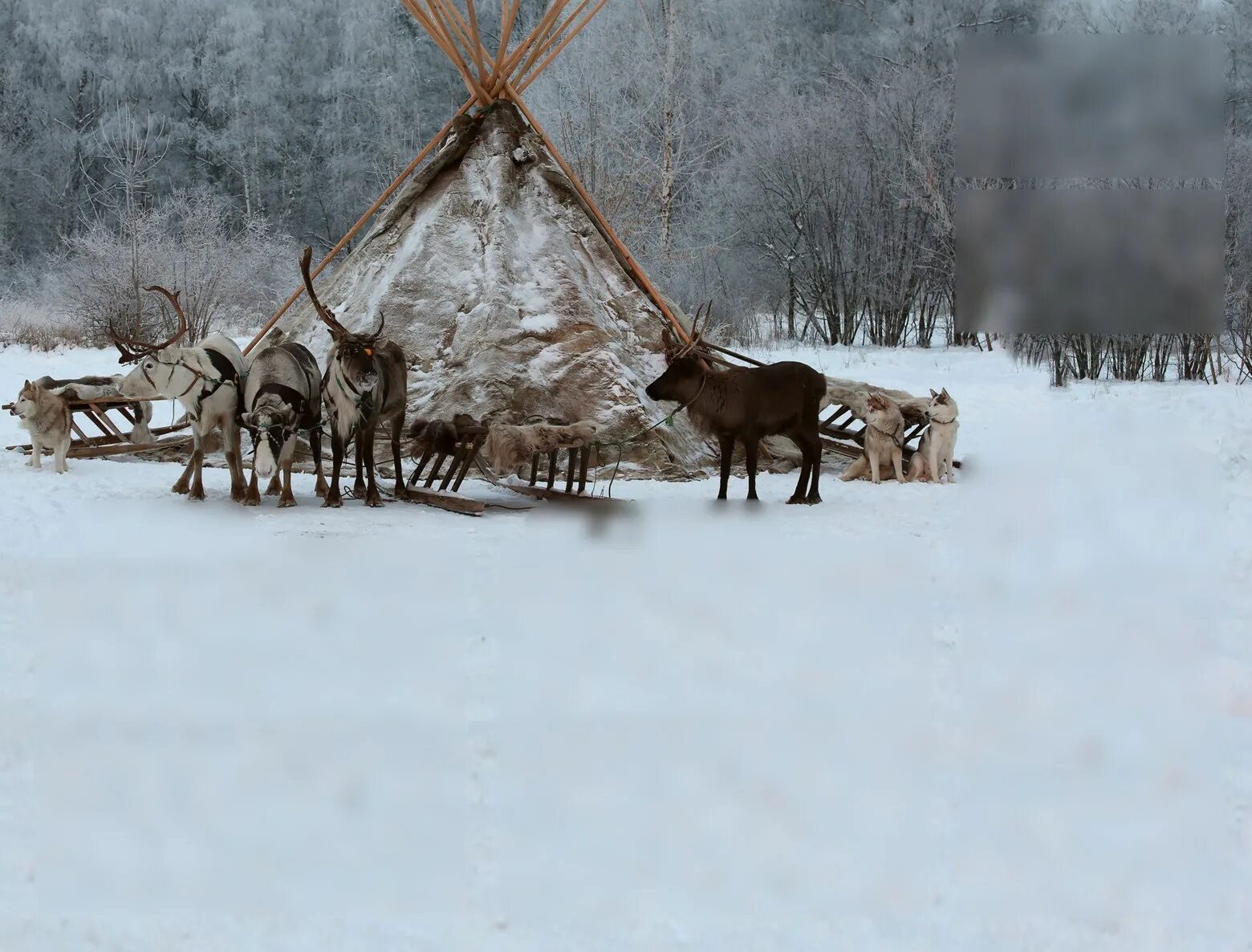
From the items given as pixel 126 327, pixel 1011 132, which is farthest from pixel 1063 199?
pixel 126 327

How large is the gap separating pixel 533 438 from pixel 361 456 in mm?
943

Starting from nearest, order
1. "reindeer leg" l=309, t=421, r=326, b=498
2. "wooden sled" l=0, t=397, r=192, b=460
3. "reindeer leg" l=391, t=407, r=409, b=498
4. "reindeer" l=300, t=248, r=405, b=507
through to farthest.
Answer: "reindeer" l=300, t=248, r=405, b=507, "reindeer leg" l=391, t=407, r=409, b=498, "reindeer leg" l=309, t=421, r=326, b=498, "wooden sled" l=0, t=397, r=192, b=460

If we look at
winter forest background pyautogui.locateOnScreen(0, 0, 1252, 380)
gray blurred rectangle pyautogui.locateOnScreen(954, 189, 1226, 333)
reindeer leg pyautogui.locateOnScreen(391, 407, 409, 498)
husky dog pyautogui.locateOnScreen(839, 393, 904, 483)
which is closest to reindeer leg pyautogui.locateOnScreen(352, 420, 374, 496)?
reindeer leg pyautogui.locateOnScreen(391, 407, 409, 498)

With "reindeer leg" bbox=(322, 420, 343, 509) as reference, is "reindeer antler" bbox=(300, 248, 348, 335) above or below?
above

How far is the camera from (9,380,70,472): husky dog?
650 cm

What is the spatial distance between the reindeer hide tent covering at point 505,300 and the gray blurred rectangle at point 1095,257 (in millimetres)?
3107

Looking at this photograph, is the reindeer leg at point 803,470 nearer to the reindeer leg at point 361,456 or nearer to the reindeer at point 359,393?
the reindeer at point 359,393

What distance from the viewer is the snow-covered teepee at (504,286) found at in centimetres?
666

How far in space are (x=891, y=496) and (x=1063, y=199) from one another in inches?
155

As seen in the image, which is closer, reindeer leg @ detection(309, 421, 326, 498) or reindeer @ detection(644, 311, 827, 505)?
A: reindeer @ detection(644, 311, 827, 505)

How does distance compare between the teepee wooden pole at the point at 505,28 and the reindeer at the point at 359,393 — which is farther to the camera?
the teepee wooden pole at the point at 505,28

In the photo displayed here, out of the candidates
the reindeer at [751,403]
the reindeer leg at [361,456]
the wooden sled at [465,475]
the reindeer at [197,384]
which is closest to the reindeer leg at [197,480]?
the reindeer at [197,384]

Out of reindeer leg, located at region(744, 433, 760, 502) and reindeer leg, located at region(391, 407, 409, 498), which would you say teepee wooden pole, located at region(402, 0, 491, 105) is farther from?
reindeer leg, located at region(744, 433, 760, 502)

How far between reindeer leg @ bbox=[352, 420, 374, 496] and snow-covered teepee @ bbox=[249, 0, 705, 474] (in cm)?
75
